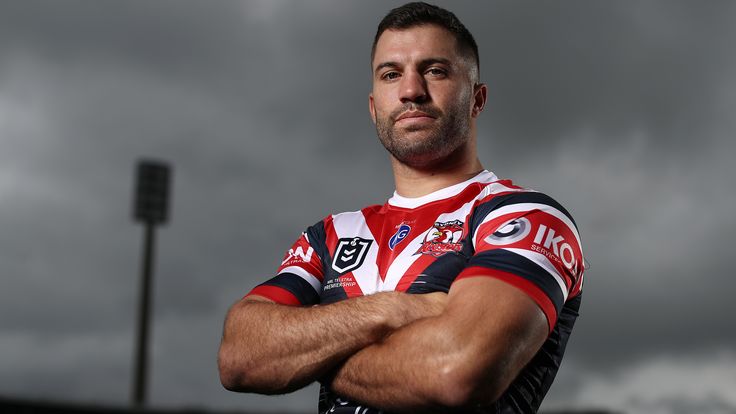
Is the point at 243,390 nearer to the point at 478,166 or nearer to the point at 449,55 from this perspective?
the point at 478,166

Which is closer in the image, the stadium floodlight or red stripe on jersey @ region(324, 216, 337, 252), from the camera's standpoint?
red stripe on jersey @ region(324, 216, 337, 252)

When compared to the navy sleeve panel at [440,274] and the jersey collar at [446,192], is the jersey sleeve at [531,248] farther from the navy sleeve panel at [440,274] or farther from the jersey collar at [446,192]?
the jersey collar at [446,192]

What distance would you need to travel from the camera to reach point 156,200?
27266 millimetres

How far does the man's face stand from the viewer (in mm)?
3205

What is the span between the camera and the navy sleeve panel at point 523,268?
2.57 metres

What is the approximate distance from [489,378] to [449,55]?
1431mm

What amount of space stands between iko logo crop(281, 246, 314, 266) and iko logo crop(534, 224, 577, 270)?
1017mm

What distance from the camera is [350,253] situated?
10.5 feet

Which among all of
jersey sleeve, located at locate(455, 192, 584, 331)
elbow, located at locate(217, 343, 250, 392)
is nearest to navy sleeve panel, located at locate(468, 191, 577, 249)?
jersey sleeve, located at locate(455, 192, 584, 331)

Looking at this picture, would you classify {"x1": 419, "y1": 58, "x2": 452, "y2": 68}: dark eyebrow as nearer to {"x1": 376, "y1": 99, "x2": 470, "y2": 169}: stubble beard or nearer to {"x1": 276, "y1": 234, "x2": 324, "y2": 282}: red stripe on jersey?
{"x1": 376, "y1": 99, "x2": 470, "y2": 169}: stubble beard

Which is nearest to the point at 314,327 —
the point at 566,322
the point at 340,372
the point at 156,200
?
the point at 340,372

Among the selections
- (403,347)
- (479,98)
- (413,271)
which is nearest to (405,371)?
(403,347)

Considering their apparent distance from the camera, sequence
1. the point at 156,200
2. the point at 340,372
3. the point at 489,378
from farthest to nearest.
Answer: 1. the point at 156,200
2. the point at 340,372
3. the point at 489,378

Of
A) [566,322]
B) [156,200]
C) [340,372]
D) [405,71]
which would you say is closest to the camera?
[340,372]
